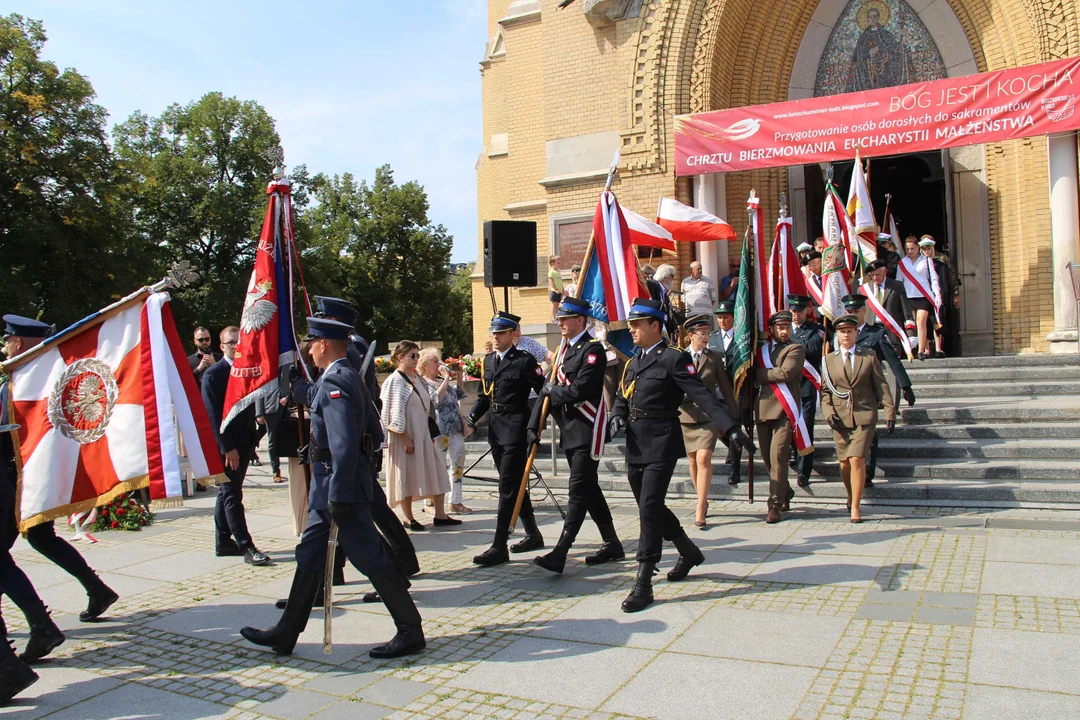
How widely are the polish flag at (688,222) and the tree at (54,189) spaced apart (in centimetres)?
2127

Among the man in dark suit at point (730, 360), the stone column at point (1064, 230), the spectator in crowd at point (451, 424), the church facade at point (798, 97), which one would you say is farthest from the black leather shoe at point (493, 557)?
the stone column at point (1064, 230)

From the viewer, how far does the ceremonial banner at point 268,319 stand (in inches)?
271

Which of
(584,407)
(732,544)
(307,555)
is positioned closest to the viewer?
(307,555)

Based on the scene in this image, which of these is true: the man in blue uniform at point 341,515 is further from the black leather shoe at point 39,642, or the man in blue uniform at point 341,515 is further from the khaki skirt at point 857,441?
the khaki skirt at point 857,441

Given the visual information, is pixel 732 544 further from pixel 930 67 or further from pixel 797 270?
pixel 930 67

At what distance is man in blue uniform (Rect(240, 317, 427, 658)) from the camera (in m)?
4.91

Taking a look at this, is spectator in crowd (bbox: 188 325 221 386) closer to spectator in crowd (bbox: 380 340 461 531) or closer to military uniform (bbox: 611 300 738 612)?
spectator in crowd (bbox: 380 340 461 531)

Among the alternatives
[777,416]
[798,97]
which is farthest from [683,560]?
[798,97]

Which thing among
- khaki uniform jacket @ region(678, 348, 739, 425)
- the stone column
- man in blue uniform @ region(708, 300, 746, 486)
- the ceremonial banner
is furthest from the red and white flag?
the stone column

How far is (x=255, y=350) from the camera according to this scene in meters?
6.90

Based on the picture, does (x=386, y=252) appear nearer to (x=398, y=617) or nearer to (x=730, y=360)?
(x=730, y=360)

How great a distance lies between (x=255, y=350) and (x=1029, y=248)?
12.5 meters

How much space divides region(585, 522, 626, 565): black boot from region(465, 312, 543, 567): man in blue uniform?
25.9 inches

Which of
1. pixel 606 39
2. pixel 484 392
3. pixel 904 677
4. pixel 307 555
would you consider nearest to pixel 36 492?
pixel 307 555
